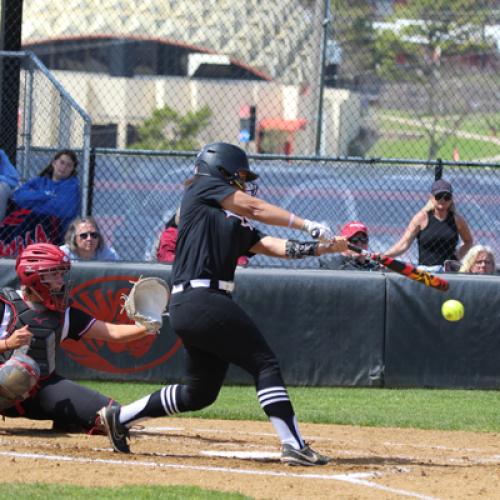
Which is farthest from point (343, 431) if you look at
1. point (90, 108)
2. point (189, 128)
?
point (90, 108)

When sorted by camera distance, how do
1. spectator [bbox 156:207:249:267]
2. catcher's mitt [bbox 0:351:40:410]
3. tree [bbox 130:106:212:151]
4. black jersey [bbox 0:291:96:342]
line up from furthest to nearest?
tree [bbox 130:106:212:151] < spectator [bbox 156:207:249:267] < black jersey [bbox 0:291:96:342] < catcher's mitt [bbox 0:351:40:410]

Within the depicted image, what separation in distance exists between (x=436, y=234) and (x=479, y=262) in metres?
0.48

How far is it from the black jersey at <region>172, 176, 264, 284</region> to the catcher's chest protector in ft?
2.94

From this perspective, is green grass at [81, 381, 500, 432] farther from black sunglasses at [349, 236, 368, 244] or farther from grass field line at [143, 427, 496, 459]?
black sunglasses at [349, 236, 368, 244]

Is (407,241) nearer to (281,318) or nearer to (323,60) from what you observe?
(281,318)

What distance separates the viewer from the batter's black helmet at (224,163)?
228 inches

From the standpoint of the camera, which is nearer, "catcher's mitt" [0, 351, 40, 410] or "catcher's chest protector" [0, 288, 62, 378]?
"catcher's mitt" [0, 351, 40, 410]

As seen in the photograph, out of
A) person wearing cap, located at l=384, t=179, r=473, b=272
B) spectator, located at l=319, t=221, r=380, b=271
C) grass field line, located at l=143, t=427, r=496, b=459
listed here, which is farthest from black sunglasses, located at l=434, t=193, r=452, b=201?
grass field line, located at l=143, t=427, r=496, b=459

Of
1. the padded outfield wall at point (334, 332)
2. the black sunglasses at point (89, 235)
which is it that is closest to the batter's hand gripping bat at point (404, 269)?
the padded outfield wall at point (334, 332)

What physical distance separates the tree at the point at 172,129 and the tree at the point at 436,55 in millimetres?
3169

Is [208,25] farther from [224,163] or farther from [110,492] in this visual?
[110,492]

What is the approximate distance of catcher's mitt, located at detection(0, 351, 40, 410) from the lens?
19.5 feet

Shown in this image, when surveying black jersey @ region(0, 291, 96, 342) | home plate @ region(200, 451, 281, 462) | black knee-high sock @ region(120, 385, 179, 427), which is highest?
black jersey @ region(0, 291, 96, 342)

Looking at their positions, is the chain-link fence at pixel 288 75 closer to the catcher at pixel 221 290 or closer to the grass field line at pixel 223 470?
the catcher at pixel 221 290
